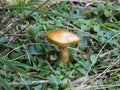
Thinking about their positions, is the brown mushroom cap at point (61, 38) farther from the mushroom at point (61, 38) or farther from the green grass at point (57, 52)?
the green grass at point (57, 52)

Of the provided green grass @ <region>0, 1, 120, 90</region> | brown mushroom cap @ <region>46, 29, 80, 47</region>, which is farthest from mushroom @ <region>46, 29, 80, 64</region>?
green grass @ <region>0, 1, 120, 90</region>

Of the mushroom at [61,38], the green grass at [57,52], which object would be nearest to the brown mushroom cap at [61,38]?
the mushroom at [61,38]

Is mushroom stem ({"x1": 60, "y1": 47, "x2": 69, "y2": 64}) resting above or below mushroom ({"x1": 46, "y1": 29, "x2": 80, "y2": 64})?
below

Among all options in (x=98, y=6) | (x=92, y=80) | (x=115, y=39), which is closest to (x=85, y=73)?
(x=92, y=80)

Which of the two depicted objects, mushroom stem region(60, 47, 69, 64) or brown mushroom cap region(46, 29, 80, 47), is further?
mushroom stem region(60, 47, 69, 64)

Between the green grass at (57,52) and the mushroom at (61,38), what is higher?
the mushroom at (61,38)

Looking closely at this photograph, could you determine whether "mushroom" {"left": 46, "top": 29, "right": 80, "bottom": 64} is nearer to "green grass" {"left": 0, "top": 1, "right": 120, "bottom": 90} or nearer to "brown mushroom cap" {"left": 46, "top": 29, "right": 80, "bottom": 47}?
"brown mushroom cap" {"left": 46, "top": 29, "right": 80, "bottom": 47}

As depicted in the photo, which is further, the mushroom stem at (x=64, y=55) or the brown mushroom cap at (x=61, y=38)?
the mushroom stem at (x=64, y=55)

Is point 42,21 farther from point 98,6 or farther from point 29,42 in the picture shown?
point 98,6

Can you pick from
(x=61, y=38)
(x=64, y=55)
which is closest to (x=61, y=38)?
(x=61, y=38)
